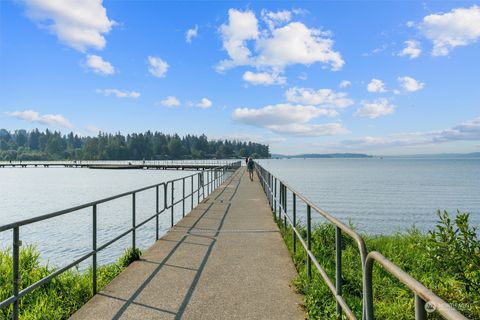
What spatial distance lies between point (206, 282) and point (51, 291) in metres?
2.87

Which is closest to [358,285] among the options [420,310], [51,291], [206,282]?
[206,282]

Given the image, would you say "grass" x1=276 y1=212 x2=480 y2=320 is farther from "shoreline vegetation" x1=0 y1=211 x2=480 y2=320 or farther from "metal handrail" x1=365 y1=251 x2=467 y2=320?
"metal handrail" x1=365 y1=251 x2=467 y2=320

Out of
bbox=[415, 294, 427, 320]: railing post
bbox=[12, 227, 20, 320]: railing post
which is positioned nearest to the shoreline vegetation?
bbox=[12, 227, 20, 320]: railing post

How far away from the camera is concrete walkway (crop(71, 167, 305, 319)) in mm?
4359

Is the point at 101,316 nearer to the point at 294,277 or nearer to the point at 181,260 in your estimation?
the point at 181,260

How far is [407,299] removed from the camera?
18.2 ft

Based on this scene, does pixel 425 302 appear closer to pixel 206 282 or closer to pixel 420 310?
pixel 420 310

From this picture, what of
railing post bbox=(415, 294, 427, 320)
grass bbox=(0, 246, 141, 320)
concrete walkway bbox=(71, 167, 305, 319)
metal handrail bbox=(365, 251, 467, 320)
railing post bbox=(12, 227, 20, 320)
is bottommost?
grass bbox=(0, 246, 141, 320)
